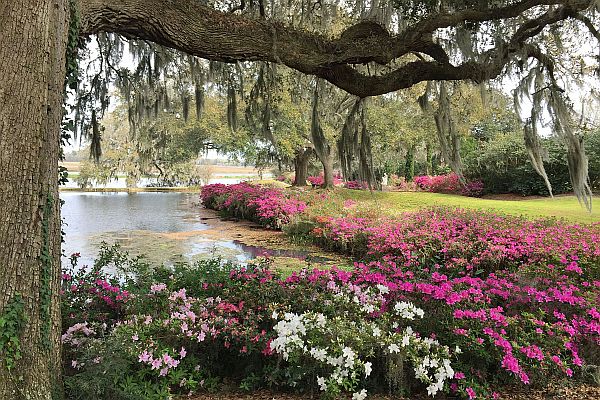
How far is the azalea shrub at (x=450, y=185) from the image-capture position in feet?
56.0

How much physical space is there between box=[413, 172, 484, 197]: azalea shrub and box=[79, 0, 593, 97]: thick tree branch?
14.0 m

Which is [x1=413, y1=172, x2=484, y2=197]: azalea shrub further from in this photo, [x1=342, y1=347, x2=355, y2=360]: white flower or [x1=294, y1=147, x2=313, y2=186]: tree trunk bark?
[x1=342, y1=347, x2=355, y2=360]: white flower

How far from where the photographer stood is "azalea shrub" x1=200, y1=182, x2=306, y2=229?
11477 mm

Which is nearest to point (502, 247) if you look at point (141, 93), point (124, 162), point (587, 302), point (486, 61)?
point (587, 302)

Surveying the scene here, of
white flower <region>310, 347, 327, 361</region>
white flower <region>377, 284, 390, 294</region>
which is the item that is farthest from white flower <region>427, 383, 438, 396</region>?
white flower <region>377, 284, 390, 294</region>

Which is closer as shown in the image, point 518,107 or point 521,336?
point 521,336

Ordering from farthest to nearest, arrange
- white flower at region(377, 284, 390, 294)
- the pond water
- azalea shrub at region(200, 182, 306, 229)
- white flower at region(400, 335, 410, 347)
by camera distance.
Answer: azalea shrub at region(200, 182, 306, 229) < the pond water < white flower at region(377, 284, 390, 294) < white flower at region(400, 335, 410, 347)

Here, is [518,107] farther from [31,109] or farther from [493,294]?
[31,109]

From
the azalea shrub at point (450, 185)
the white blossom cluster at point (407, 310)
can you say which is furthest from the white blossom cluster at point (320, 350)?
the azalea shrub at point (450, 185)

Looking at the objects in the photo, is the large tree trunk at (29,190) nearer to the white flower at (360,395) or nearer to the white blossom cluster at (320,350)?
the white blossom cluster at (320,350)

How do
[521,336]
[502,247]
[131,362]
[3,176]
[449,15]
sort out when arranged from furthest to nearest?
[502,247], [449,15], [521,336], [131,362], [3,176]

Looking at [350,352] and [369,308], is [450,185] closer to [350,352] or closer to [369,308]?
[369,308]

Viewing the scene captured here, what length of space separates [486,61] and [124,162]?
28312 millimetres

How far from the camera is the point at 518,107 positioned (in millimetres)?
4484
